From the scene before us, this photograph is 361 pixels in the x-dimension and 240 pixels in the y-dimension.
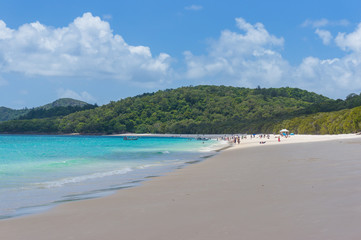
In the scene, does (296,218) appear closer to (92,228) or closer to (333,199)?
(333,199)

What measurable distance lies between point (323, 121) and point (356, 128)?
62.6ft

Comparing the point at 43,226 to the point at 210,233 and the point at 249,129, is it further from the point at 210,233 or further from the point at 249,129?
the point at 249,129

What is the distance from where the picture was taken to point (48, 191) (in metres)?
12.0

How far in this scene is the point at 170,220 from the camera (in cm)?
650

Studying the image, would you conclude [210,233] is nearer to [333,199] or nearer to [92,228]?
[92,228]

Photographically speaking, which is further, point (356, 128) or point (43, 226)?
point (356, 128)

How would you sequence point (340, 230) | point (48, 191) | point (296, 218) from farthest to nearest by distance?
point (48, 191) → point (296, 218) → point (340, 230)

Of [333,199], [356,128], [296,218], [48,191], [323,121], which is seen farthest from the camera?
[323,121]

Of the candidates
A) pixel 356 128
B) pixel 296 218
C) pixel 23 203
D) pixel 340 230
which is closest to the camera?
pixel 340 230

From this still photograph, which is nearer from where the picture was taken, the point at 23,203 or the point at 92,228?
the point at 92,228

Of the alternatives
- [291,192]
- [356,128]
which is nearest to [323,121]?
[356,128]

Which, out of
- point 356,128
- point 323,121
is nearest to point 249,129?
point 323,121

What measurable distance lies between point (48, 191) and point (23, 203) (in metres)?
2.45

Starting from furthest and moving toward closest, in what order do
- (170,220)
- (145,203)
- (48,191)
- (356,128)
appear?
(356,128) → (48,191) → (145,203) → (170,220)
